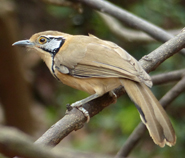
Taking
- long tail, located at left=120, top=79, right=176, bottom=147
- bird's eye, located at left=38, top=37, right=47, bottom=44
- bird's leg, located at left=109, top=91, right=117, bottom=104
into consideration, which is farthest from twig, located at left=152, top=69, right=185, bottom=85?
bird's eye, located at left=38, top=37, right=47, bottom=44

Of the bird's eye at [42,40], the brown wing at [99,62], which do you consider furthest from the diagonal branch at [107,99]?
the bird's eye at [42,40]

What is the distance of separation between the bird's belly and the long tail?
0.15 metres

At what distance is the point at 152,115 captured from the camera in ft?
7.91

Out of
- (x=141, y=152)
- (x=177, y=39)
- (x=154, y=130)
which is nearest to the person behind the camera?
(x=154, y=130)

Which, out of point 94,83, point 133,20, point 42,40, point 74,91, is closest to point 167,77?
point 133,20

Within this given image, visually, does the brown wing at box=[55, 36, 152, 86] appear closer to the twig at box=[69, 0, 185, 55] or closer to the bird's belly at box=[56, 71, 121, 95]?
the bird's belly at box=[56, 71, 121, 95]

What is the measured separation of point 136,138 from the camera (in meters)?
3.61

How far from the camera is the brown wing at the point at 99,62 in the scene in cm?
265

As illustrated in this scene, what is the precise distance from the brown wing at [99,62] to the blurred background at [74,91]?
4.10 feet

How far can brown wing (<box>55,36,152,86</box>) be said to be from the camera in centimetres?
265

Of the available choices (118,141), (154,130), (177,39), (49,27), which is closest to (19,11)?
(49,27)

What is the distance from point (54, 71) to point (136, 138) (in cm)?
120

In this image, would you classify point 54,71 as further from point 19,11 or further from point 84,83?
point 19,11

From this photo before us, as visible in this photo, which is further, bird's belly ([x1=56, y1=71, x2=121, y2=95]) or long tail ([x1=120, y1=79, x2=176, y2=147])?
bird's belly ([x1=56, y1=71, x2=121, y2=95])
